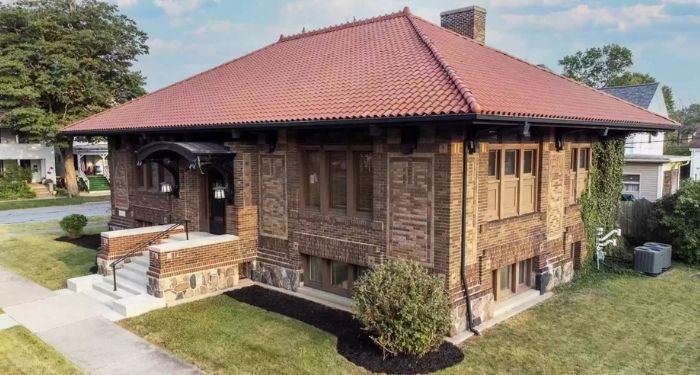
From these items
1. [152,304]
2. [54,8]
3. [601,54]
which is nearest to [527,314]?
[152,304]

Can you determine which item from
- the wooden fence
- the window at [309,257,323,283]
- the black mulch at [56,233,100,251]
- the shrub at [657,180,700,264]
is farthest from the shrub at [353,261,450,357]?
the black mulch at [56,233,100,251]

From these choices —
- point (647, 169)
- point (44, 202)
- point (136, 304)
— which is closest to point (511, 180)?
point (136, 304)

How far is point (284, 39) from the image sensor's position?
16.2m

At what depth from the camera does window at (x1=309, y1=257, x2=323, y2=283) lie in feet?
35.7

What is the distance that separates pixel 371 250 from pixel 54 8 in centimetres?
3223

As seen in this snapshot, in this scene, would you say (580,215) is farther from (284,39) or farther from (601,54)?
(601,54)

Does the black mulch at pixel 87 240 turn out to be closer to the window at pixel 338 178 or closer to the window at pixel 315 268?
the window at pixel 315 268

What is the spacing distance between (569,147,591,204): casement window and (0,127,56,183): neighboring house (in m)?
39.9

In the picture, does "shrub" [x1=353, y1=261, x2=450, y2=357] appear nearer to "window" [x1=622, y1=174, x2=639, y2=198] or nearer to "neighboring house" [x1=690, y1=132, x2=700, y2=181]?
"window" [x1=622, y1=174, x2=639, y2=198]

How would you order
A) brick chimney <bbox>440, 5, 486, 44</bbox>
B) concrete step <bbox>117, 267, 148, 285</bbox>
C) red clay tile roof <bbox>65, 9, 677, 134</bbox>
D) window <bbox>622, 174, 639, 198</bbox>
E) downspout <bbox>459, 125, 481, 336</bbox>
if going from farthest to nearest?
window <bbox>622, 174, 639, 198</bbox>
brick chimney <bbox>440, 5, 486, 44</bbox>
concrete step <bbox>117, 267, 148, 285</bbox>
red clay tile roof <bbox>65, 9, 677, 134</bbox>
downspout <bbox>459, 125, 481, 336</bbox>

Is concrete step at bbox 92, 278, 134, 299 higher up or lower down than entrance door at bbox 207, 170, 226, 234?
lower down

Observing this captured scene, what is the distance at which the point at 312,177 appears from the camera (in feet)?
35.4

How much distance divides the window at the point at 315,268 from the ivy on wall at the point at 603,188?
23.2 feet

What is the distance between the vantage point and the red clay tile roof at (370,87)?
8.73 meters
